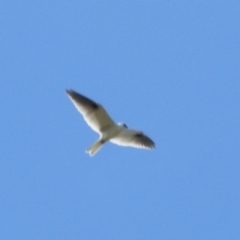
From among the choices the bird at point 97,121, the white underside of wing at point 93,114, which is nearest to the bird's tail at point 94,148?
the bird at point 97,121

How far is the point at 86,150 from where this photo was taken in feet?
79.1

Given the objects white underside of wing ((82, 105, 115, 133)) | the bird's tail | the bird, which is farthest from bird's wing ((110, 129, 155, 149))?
the bird's tail

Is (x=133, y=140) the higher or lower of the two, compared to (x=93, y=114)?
higher

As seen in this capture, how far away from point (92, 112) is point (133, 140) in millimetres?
1786

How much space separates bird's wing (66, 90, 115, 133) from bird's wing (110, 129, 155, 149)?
59 cm

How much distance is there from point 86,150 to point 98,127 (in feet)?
2.70

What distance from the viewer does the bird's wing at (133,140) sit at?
2506 cm

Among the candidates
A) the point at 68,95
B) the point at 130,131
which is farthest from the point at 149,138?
the point at 68,95

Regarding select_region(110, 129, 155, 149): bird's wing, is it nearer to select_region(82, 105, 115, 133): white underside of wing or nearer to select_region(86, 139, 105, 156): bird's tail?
select_region(82, 105, 115, 133): white underside of wing

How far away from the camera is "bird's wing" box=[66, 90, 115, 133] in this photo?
24344 millimetres

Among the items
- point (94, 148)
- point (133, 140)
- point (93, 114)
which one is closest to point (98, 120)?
point (93, 114)

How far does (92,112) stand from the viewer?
2442cm

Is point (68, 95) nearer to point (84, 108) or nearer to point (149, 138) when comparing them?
point (84, 108)

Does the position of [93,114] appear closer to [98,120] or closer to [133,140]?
[98,120]
